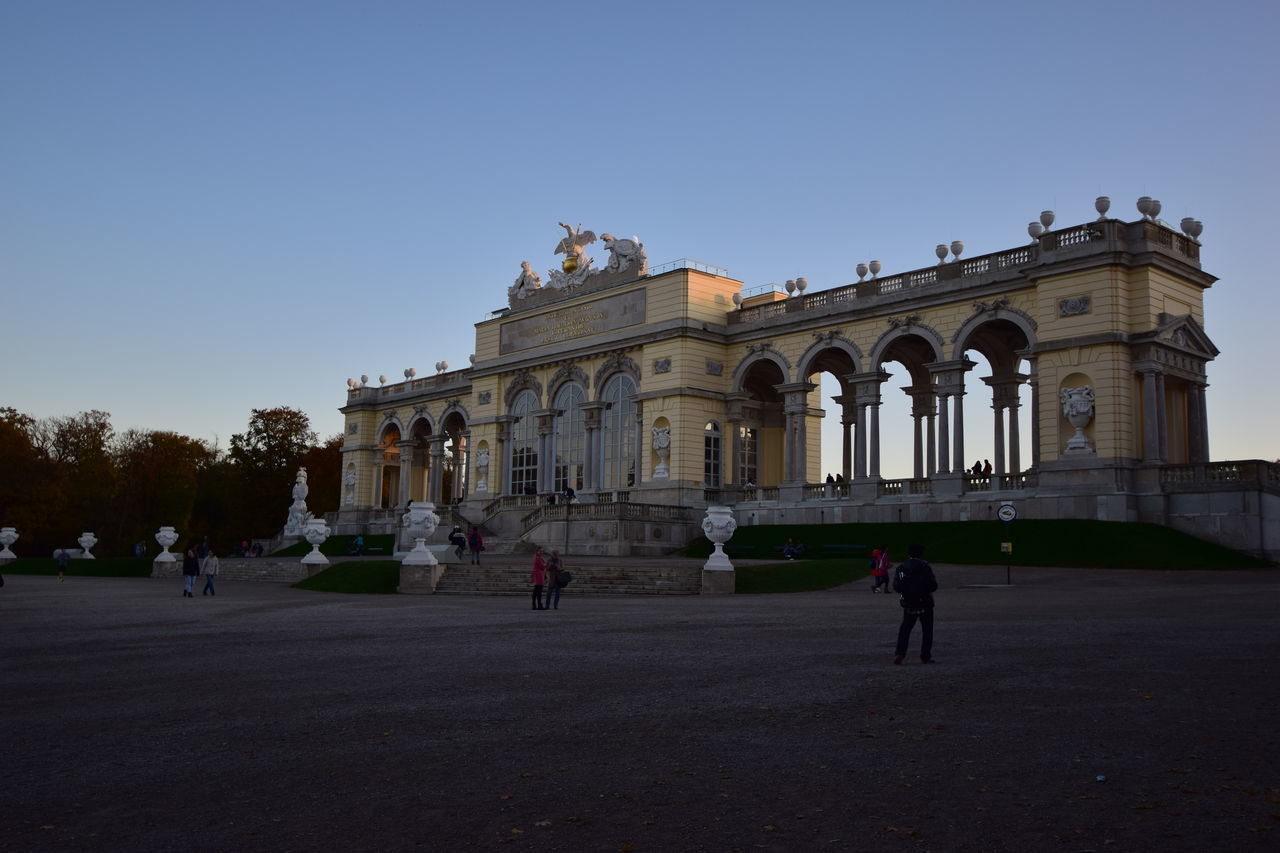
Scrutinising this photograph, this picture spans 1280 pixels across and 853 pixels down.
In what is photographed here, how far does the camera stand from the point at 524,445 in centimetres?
5969

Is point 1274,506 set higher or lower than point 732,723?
higher

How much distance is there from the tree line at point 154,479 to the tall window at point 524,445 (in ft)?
101

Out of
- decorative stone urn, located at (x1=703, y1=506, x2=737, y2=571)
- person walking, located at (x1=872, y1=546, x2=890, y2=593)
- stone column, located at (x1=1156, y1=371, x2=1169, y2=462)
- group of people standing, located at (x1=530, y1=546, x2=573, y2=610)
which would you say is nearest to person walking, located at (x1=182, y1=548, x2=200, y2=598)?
group of people standing, located at (x1=530, y1=546, x2=573, y2=610)

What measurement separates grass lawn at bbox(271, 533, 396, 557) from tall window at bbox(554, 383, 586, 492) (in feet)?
32.8

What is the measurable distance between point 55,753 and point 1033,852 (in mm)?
7302

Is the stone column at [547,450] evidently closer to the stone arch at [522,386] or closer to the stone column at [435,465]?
the stone arch at [522,386]

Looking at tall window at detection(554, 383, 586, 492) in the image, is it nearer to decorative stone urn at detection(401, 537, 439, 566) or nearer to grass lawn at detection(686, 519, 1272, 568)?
grass lawn at detection(686, 519, 1272, 568)

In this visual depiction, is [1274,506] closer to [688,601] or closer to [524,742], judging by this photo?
[688,601]

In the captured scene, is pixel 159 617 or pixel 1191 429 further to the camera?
pixel 1191 429

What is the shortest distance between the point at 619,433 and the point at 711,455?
17.0 feet

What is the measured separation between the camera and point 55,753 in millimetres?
8734

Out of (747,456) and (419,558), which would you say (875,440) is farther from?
(419,558)

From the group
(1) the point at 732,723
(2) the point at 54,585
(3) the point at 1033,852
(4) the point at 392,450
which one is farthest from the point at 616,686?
(4) the point at 392,450

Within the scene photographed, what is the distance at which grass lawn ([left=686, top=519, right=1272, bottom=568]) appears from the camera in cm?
3189
